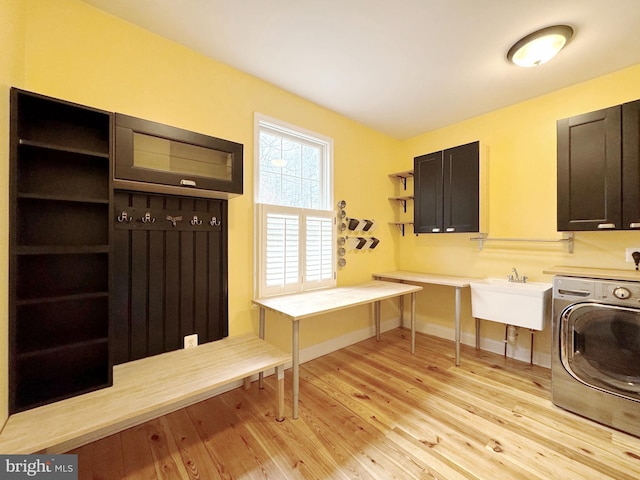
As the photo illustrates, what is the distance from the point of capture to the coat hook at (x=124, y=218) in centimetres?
166

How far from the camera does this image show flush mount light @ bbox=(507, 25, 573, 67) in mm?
1703

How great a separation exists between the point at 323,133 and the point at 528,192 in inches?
87.1

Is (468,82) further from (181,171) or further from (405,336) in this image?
(405,336)

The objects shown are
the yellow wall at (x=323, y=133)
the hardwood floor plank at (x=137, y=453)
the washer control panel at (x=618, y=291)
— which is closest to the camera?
the hardwood floor plank at (x=137, y=453)

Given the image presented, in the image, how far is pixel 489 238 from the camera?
2875mm

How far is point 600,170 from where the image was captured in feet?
6.33

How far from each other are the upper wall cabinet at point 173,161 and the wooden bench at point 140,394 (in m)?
1.14

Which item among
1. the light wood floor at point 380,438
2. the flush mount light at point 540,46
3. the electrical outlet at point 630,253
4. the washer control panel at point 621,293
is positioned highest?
the flush mount light at point 540,46

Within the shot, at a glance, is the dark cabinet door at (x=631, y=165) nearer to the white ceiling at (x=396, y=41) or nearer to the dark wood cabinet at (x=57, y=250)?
the white ceiling at (x=396, y=41)

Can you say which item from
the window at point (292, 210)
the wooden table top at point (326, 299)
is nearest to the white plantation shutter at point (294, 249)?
the window at point (292, 210)

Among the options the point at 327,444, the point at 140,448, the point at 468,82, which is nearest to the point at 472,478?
the point at 327,444

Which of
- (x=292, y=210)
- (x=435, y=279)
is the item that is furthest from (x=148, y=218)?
(x=435, y=279)

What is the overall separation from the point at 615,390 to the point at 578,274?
0.75 meters

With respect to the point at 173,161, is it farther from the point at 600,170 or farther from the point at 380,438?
the point at 600,170
